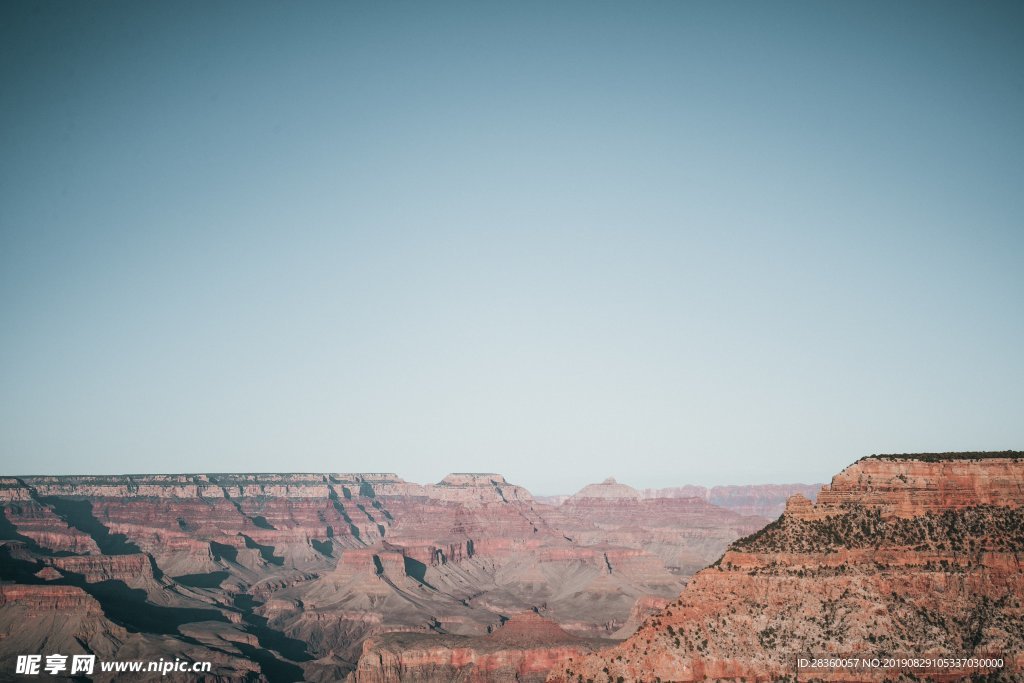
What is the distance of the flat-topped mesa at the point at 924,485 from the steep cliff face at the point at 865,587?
108mm

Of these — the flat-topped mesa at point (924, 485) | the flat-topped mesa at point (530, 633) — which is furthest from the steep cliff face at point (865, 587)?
the flat-topped mesa at point (530, 633)

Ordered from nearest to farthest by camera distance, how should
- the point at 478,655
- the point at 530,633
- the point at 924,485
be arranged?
the point at 924,485
the point at 478,655
the point at 530,633

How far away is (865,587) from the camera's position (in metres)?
79.1

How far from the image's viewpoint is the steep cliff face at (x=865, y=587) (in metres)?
75.4

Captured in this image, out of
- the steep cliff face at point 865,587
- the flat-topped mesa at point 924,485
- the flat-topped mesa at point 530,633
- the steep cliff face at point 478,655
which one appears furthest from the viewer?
the flat-topped mesa at point 530,633

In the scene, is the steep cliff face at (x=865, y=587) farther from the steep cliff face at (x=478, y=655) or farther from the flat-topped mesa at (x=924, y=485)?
the steep cliff face at (x=478, y=655)

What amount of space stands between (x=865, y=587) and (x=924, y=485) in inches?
520

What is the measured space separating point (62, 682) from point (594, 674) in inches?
5097

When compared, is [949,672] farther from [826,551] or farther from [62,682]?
[62,682]

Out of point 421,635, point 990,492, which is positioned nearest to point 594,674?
point 990,492

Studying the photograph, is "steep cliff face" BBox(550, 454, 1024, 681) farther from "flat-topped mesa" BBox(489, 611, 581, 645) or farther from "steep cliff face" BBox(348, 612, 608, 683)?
"flat-topped mesa" BBox(489, 611, 581, 645)

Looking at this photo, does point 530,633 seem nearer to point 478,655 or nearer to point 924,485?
point 478,655

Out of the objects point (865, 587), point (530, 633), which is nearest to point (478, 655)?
point (530, 633)

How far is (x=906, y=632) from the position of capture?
7575 centimetres
